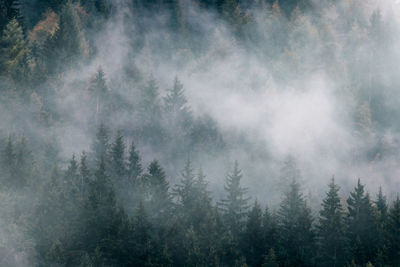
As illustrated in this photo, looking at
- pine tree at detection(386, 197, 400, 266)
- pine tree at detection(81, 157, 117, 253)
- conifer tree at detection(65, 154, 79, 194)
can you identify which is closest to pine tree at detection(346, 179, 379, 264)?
pine tree at detection(386, 197, 400, 266)

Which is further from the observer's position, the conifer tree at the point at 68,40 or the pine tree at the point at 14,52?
the conifer tree at the point at 68,40

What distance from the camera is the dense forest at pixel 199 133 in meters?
42.8

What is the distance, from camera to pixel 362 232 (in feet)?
149

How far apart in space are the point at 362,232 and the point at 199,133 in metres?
39.3

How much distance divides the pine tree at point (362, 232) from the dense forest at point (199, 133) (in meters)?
0.13

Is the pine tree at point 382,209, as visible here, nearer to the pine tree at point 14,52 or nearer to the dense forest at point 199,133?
the dense forest at point 199,133

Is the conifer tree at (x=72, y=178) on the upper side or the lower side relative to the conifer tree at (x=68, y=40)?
lower

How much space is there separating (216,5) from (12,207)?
84.6m

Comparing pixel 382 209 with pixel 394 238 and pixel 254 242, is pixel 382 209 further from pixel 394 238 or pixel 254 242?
pixel 254 242

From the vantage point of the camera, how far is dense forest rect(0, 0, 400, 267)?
141ft

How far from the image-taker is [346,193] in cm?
7700

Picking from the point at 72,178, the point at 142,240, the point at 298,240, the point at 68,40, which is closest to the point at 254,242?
the point at 298,240

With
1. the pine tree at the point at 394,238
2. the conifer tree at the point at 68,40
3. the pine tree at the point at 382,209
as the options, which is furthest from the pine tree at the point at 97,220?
the conifer tree at the point at 68,40

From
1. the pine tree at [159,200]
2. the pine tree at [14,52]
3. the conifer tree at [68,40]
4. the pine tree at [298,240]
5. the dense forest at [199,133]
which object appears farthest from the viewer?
the conifer tree at [68,40]
